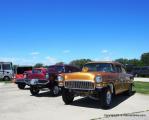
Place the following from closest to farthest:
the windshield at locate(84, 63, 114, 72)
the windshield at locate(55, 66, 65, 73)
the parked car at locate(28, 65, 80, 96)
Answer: the windshield at locate(84, 63, 114, 72), the parked car at locate(28, 65, 80, 96), the windshield at locate(55, 66, 65, 73)

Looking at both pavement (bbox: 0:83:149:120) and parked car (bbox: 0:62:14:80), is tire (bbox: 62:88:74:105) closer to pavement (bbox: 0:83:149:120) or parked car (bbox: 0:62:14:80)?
pavement (bbox: 0:83:149:120)

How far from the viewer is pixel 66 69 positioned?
18.7 metres

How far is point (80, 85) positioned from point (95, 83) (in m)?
0.76

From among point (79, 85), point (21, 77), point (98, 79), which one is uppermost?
point (21, 77)

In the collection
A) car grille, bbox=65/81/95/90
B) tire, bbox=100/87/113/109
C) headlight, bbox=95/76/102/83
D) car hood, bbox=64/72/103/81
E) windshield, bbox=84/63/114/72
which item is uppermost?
windshield, bbox=84/63/114/72

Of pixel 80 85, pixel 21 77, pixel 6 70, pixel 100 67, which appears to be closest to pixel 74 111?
pixel 80 85

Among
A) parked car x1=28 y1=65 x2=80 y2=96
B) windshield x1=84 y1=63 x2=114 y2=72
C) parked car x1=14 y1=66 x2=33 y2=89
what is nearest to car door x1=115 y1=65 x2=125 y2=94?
windshield x1=84 y1=63 x2=114 y2=72

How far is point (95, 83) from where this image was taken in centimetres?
1229

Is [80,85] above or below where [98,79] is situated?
below

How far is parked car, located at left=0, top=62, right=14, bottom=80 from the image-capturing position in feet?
116

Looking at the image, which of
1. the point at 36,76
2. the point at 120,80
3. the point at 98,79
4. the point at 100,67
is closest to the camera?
the point at 98,79

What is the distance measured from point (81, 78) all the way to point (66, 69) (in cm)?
604

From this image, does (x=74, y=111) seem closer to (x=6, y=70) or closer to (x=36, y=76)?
(x=36, y=76)

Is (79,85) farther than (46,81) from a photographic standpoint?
No
